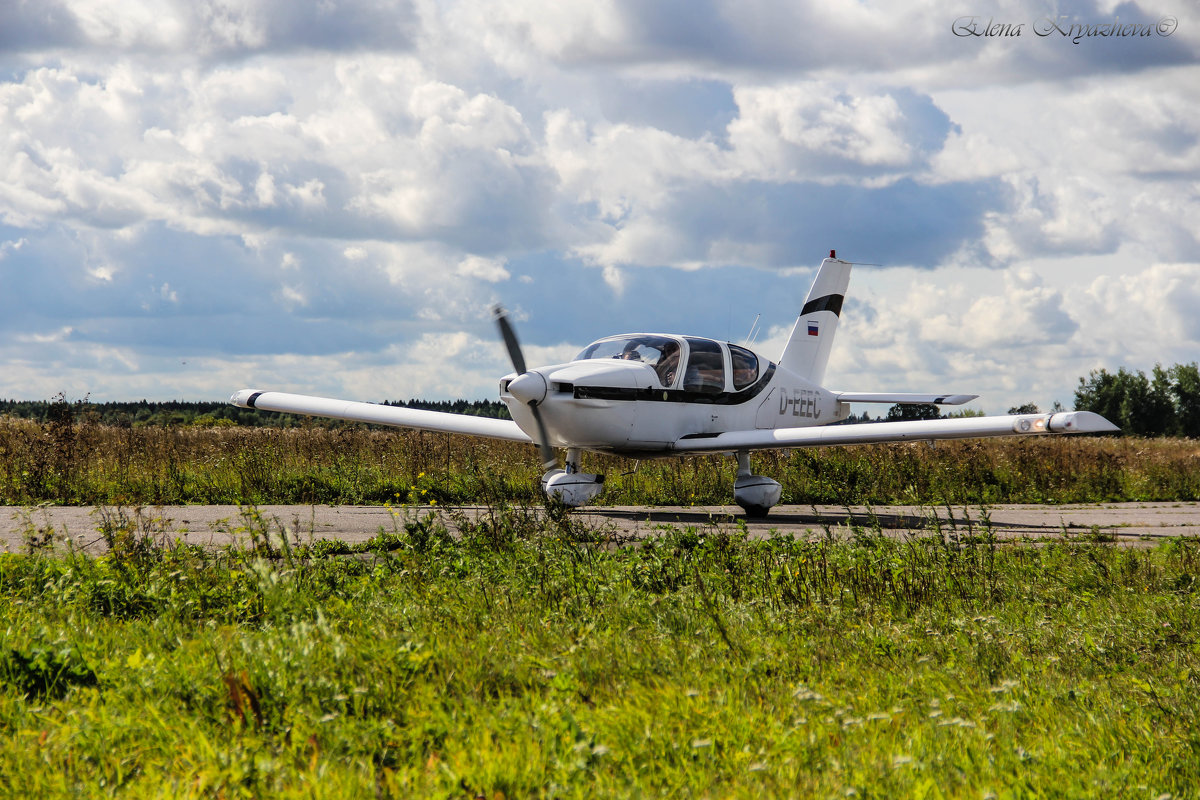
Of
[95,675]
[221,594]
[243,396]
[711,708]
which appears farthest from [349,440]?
[711,708]

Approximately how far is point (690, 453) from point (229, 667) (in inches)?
401

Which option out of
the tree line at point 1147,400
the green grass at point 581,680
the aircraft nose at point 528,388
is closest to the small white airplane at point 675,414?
the aircraft nose at point 528,388

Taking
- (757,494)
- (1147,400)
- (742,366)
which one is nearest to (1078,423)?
(757,494)

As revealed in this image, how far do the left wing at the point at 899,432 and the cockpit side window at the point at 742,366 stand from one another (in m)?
0.95

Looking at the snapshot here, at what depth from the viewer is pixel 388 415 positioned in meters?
16.2

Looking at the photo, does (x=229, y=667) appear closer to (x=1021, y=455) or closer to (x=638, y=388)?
(x=638, y=388)

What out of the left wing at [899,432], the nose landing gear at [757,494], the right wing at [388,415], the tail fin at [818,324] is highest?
the tail fin at [818,324]

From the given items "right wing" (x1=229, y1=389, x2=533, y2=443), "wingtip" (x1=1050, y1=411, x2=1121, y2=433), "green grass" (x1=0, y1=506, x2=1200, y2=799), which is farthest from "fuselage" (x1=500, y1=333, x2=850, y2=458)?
"green grass" (x1=0, y1=506, x2=1200, y2=799)

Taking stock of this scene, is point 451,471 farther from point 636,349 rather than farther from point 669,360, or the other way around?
point 669,360

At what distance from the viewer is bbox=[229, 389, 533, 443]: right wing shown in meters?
15.6

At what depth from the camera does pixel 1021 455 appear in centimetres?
1980

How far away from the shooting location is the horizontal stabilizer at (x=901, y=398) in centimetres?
1552

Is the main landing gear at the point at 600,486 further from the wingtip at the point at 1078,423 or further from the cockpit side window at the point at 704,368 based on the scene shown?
the wingtip at the point at 1078,423

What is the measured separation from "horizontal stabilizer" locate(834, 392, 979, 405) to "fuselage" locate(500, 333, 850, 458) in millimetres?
2268
